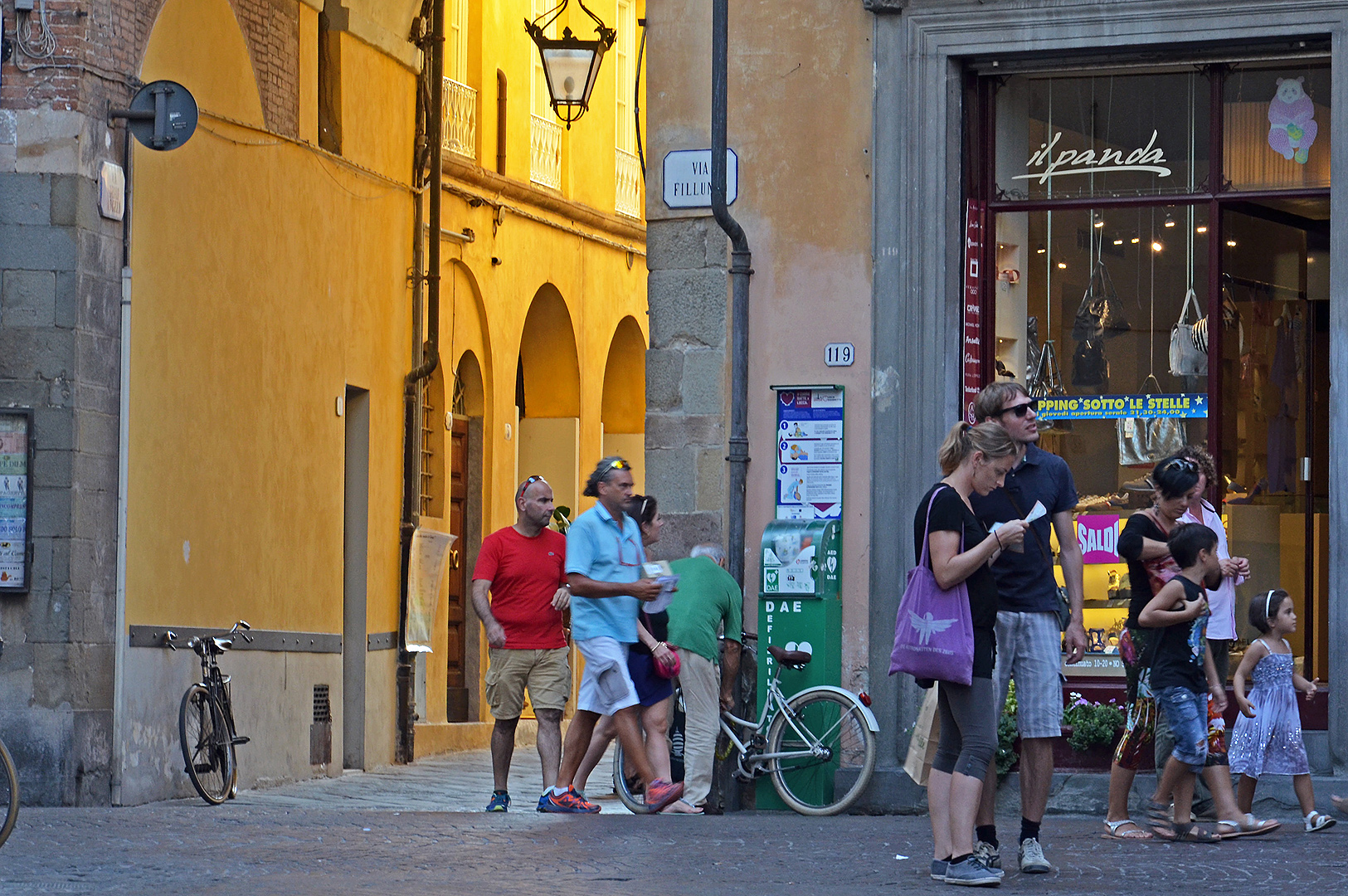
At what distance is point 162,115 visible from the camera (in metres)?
13.3

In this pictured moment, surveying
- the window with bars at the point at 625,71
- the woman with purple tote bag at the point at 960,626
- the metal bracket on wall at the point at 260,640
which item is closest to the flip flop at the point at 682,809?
the metal bracket on wall at the point at 260,640

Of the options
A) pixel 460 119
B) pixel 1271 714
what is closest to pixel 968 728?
pixel 1271 714

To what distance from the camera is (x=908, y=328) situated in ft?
39.4

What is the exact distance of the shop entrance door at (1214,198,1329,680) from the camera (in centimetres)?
1170

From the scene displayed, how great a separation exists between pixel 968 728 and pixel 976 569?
57 cm

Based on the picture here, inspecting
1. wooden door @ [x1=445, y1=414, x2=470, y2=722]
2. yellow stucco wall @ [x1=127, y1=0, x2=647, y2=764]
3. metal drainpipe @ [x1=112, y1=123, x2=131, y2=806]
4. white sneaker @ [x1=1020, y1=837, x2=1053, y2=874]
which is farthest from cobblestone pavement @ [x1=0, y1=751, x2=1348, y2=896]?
wooden door @ [x1=445, y1=414, x2=470, y2=722]

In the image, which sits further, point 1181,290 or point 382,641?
point 382,641

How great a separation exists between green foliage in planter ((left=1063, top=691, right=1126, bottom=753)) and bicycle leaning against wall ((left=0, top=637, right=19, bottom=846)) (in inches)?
207

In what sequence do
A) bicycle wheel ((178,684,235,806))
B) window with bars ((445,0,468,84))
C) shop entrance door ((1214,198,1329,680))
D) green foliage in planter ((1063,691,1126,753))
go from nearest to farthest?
green foliage in planter ((1063,691,1126,753))
shop entrance door ((1214,198,1329,680))
bicycle wheel ((178,684,235,806))
window with bars ((445,0,468,84))

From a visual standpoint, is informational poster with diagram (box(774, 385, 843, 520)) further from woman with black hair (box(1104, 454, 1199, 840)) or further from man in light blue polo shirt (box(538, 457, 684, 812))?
woman with black hair (box(1104, 454, 1199, 840))

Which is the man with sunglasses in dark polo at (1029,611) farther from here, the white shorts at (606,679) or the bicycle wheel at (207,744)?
the bicycle wheel at (207,744)

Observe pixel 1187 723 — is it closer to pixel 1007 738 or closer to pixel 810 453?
pixel 1007 738

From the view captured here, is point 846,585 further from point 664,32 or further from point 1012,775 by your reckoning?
point 664,32

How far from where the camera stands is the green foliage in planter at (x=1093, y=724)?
37.9 feet
